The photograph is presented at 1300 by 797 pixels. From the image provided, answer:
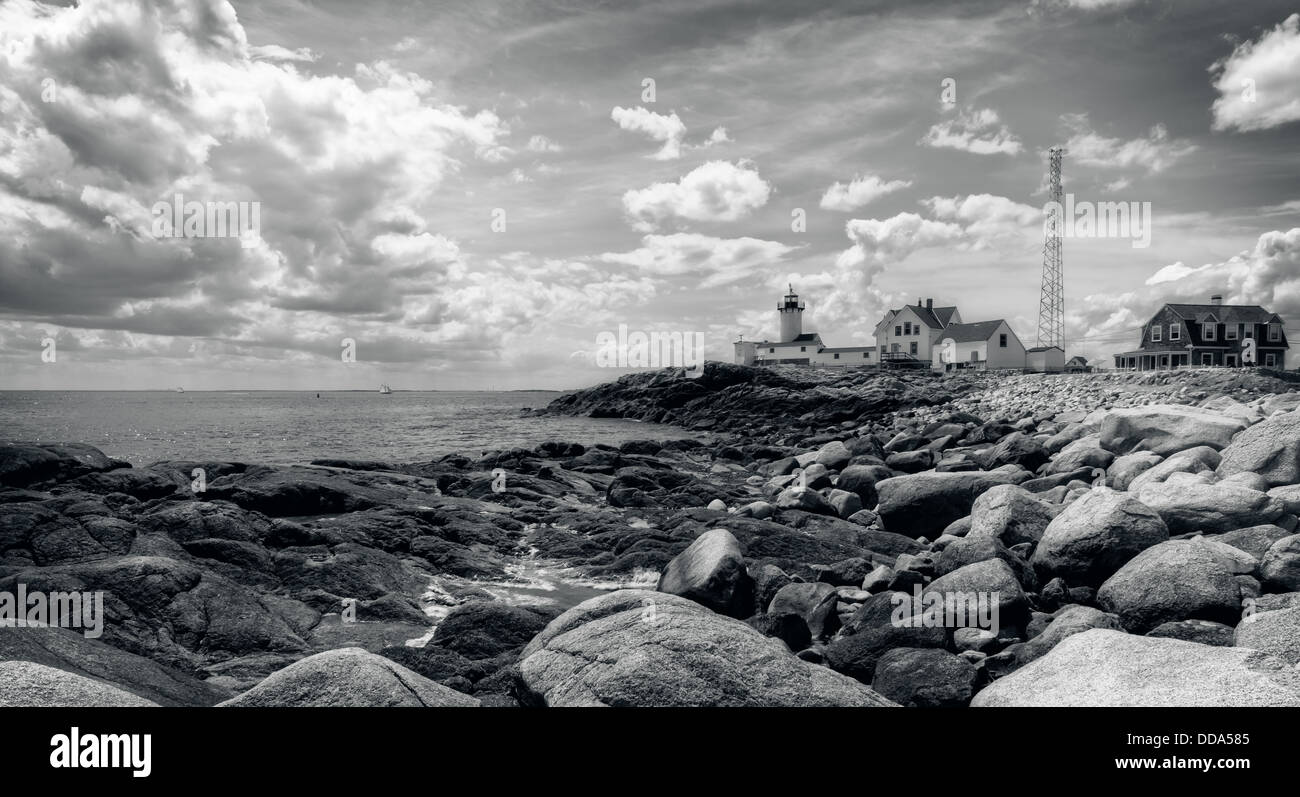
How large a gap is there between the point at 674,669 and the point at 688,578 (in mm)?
5133

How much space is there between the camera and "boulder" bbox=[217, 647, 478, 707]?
459 cm

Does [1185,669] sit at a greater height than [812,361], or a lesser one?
lesser

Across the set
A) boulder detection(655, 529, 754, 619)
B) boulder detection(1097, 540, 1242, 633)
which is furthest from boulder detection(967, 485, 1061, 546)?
boulder detection(655, 529, 754, 619)

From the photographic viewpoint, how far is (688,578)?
10.1 meters

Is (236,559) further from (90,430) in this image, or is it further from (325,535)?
(90,430)

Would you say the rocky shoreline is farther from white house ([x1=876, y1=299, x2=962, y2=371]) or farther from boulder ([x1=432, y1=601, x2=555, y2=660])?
white house ([x1=876, y1=299, x2=962, y2=371])

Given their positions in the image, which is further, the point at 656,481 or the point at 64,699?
the point at 656,481

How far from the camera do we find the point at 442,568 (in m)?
13.9

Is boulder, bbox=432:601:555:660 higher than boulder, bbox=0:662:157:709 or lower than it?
lower

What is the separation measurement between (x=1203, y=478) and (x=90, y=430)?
7029cm

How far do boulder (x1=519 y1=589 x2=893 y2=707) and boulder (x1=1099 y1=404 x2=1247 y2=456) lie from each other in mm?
14968

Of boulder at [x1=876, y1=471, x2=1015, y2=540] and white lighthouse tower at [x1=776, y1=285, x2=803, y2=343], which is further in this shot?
white lighthouse tower at [x1=776, y1=285, x2=803, y2=343]
